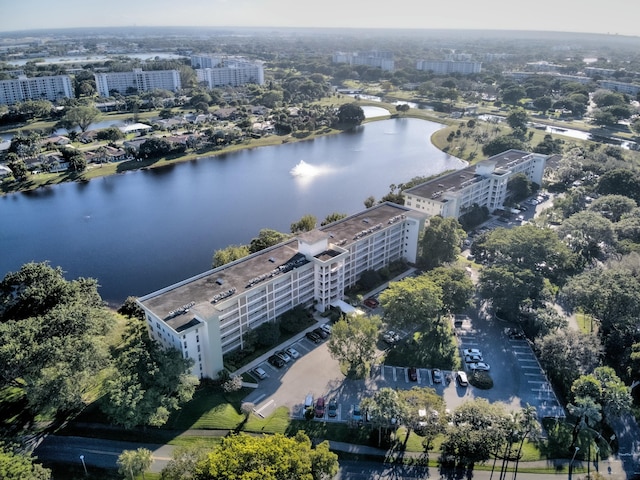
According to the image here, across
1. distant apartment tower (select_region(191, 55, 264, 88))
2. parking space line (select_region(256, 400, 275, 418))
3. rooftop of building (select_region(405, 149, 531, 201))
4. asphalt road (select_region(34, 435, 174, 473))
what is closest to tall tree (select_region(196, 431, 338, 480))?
asphalt road (select_region(34, 435, 174, 473))

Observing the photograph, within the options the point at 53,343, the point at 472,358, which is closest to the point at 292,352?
the point at 472,358

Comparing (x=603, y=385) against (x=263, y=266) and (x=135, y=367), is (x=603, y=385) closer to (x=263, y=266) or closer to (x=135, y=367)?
(x=263, y=266)

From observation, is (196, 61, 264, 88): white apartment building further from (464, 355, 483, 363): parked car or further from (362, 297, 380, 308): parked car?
(464, 355, 483, 363): parked car

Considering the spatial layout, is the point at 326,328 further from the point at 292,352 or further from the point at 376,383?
the point at 376,383

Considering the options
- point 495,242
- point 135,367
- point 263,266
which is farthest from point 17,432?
point 495,242

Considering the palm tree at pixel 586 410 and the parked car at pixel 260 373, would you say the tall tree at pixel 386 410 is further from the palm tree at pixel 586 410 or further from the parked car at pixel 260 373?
the palm tree at pixel 586 410
